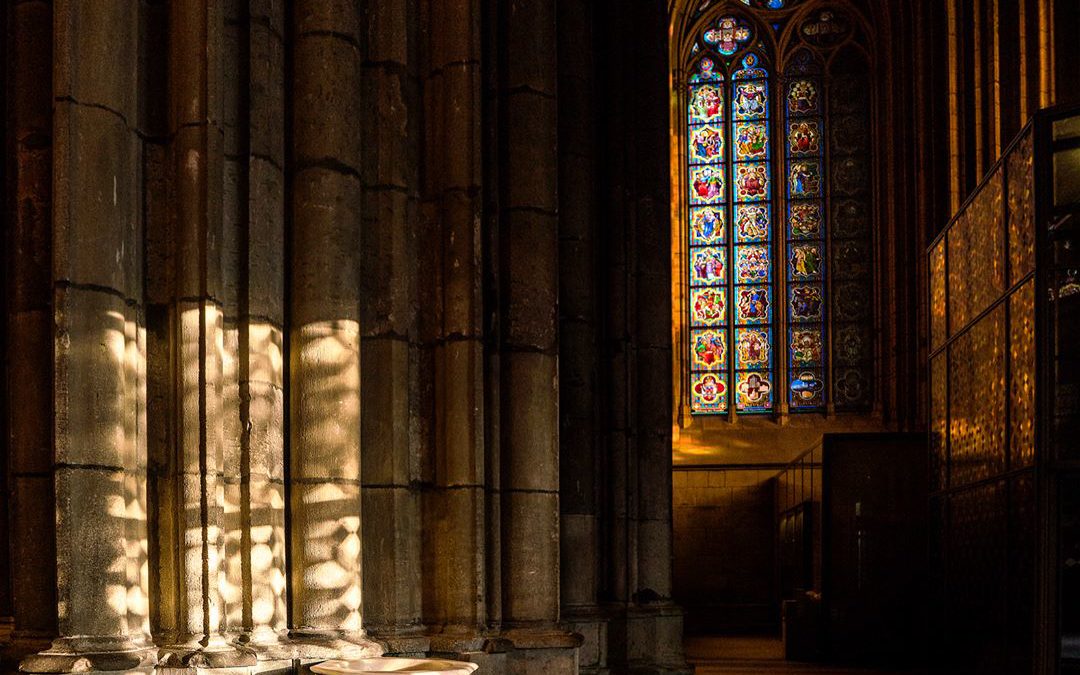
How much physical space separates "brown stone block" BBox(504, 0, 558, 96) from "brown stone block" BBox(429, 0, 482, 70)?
510mm

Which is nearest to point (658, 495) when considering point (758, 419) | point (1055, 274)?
point (1055, 274)

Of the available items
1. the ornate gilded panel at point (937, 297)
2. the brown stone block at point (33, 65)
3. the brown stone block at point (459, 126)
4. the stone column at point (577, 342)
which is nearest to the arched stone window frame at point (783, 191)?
the ornate gilded panel at point (937, 297)

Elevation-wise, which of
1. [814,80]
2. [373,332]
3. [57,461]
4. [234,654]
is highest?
[814,80]

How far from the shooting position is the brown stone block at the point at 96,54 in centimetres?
528

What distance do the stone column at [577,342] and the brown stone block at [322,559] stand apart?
291 cm

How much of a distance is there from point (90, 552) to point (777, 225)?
57.0 feet

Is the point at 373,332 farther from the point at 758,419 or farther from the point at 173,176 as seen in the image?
the point at 758,419

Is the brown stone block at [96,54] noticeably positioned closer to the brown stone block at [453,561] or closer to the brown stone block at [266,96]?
the brown stone block at [266,96]

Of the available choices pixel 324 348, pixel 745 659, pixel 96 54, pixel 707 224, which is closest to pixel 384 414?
pixel 324 348

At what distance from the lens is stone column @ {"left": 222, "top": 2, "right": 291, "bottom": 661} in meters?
5.98

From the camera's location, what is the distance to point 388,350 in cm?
716

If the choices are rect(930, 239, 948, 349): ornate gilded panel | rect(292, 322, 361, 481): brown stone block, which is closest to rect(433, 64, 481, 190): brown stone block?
rect(292, 322, 361, 481): brown stone block

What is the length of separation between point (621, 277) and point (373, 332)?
427 cm

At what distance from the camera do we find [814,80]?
2172 centimetres
